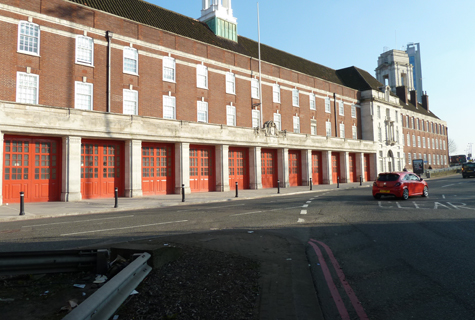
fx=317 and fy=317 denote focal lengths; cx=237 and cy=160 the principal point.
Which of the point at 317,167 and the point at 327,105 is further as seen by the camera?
the point at 327,105

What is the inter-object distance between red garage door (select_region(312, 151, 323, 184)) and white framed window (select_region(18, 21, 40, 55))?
2835 centimetres

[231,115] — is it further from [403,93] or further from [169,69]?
[403,93]

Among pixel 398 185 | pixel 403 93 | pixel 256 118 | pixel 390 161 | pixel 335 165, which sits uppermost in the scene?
pixel 403 93

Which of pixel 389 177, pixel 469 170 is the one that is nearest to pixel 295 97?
pixel 389 177

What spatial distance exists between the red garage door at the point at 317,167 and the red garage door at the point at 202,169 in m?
14.8

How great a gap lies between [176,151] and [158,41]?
9.08 m

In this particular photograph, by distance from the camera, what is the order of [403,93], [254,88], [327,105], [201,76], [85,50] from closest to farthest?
1. [85,50]
2. [201,76]
3. [254,88]
4. [327,105]
5. [403,93]

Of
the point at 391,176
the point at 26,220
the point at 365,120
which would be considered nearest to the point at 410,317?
the point at 26,220

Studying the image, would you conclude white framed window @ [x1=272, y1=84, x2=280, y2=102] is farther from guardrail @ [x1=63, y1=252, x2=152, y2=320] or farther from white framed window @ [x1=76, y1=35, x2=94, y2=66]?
guardrail @ [x1=63, y1=252, x2=152, y2=320]

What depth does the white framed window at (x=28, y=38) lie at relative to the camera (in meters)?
19.3

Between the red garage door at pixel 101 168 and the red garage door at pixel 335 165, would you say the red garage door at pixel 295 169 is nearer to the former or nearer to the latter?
the red garage door at pixel 335 165

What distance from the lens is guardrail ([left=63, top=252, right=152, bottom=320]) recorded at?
250cm

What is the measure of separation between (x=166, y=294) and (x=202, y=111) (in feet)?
83.0

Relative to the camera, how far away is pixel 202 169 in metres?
26.2
